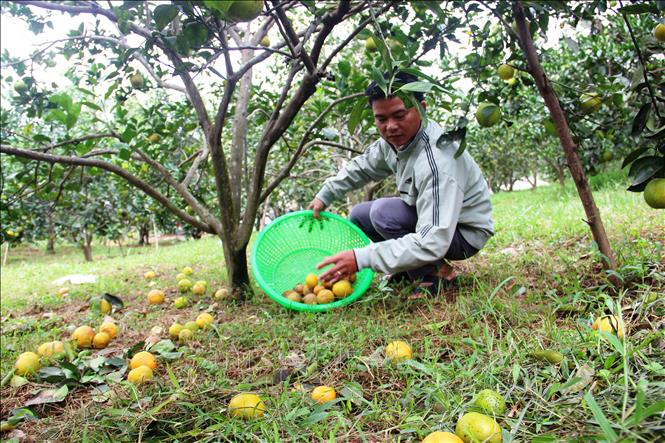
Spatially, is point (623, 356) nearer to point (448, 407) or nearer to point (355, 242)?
point (448, 407)

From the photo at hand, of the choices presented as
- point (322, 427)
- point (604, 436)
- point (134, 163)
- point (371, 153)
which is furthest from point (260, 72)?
point (604, 436)

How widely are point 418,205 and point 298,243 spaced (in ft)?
3.65

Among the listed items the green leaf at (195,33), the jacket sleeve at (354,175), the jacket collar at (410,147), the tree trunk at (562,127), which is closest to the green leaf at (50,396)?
the green leaf at (195,33)

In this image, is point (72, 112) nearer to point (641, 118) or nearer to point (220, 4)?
point (220, 4)

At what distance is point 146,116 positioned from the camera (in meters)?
2.86

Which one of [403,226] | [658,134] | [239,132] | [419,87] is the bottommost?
[403,226]

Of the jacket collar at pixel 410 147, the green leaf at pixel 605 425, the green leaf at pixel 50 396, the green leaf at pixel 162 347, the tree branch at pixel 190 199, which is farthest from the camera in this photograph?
the tree branch at pixel 190 199

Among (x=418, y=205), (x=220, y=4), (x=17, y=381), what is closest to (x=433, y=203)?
(x=418, y=205)

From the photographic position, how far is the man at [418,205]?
6.45 ft

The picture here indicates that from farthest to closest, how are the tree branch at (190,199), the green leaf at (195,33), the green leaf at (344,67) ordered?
the tree branch at (190,199) → the green leaf at (344,67) → the green leaf at (195,33)

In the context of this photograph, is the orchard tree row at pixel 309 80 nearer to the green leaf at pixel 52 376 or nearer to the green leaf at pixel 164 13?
the green leaf at pixel 164 13

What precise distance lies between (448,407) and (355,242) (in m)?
1.71

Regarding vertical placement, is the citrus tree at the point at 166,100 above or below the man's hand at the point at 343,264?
above

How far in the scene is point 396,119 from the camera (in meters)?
2.07
